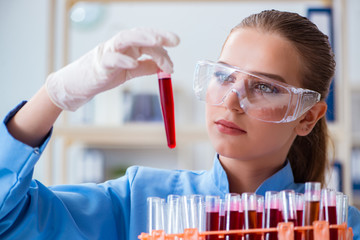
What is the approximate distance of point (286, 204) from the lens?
943 mm

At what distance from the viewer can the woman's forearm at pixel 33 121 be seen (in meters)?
0.99

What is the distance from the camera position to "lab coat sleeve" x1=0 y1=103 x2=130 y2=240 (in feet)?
3.17

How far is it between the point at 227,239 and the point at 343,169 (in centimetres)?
240

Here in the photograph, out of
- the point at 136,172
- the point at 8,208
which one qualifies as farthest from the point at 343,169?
the point at 8,208

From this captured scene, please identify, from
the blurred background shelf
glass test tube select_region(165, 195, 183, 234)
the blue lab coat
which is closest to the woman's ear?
the blue lab coat

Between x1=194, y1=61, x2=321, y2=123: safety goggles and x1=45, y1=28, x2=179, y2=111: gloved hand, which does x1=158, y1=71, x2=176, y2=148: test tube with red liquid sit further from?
x1=194, y1=61, x2=321, y2=123: safety goggles

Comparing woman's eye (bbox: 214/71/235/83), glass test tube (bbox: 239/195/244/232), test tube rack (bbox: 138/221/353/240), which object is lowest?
test tube rack (bbox: 138/221/353/240)

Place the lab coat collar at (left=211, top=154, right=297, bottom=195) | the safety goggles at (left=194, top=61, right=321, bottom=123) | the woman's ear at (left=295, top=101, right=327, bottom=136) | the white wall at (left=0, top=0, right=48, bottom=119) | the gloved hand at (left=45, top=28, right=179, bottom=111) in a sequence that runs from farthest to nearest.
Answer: the white wall at (left=0, top=0, right=48, bottom=119), the woman's ear at (left=295, top=101, right=327, bottom=136), the lab coat collar at (left=211, top=154, right=297, bottom=195), the safety goggles at (left=194, top=61, right=321, bottom=123), the gloved hand at (left=45, top=28, right=179, bottom=111)

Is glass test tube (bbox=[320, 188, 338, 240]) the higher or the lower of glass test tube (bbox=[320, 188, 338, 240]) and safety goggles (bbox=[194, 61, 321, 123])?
the lower

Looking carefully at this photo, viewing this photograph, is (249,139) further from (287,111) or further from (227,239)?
(227,239)

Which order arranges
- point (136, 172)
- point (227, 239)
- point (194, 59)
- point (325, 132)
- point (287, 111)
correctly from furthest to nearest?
point (194, 59), point (325, 132), point (136, 172), point (287, 111), point (227, 239)

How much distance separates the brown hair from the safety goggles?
15 centimetres

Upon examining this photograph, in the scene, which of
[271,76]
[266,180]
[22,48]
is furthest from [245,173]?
[22,48]

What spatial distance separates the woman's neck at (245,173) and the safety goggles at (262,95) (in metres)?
0.19
